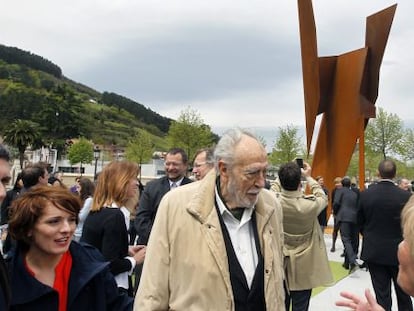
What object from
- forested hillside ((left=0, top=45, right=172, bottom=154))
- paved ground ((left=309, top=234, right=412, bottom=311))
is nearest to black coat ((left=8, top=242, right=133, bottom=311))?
paved ground ((left=309, top=234, right=412, bottom=311))

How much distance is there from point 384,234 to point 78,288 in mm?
3626

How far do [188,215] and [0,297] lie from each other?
1.00 meters

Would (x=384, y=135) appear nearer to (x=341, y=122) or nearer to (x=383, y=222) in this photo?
(x=341, y=122)

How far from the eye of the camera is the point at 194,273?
215 cm

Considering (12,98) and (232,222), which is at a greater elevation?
(12,98)

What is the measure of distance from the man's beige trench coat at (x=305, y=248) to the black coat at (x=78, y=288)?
2.23 metres

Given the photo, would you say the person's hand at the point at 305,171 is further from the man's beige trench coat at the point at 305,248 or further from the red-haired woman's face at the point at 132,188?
the red-haired woman's face at the point at 132,188

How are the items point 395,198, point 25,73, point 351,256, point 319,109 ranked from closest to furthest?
1. point 395,198
2. point 351,256
3. point 319,109
4. point 25,73

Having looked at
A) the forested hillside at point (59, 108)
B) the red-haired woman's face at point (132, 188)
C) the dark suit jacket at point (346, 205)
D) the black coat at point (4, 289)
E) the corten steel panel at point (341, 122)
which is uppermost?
the forested hillside at point (59, 108)

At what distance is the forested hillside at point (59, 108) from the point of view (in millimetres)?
76188

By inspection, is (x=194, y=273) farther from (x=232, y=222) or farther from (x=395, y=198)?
(x=395, y=198)

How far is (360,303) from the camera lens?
1985 mm

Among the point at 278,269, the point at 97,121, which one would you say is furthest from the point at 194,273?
the point at 97,121

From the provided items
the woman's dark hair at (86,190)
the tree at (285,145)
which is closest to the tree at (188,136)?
the tree at (285,145)
